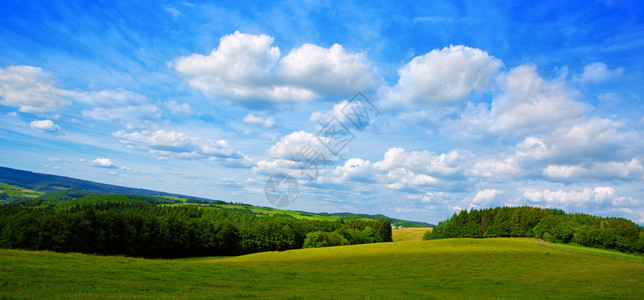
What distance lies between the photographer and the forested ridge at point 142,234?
56.9 m

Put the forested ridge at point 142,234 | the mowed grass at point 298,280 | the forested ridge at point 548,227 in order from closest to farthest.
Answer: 1. the mowed grass at point 298,280
2. the forested ridge at point 142,234
3. the forested ridge at point 548,227

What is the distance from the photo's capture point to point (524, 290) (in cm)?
2470

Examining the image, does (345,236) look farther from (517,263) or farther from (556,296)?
(556,296)

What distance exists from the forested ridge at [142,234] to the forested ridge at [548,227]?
136 feet

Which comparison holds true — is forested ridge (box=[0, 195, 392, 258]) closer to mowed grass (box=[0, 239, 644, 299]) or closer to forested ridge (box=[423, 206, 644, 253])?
mowed grass (box=[0, 239, 644, 299])

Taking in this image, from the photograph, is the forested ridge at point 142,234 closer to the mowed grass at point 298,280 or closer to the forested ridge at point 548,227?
the mowed grass at point 298,280

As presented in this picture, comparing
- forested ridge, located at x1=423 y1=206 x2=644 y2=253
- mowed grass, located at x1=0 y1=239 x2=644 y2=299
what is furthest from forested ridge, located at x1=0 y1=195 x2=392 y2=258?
forested ridge, located at x1=423 y1=206 x2=644 y2=253

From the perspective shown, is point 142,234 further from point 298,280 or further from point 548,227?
point 548,227

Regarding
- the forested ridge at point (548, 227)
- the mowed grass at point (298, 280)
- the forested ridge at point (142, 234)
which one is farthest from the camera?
the forested ridge at point (548, 227)

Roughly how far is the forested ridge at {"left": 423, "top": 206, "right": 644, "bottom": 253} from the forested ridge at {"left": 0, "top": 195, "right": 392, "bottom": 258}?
41459 mm

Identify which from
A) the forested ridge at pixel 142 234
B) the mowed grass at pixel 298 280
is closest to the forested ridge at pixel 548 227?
the mowed grass at pixel 298 280

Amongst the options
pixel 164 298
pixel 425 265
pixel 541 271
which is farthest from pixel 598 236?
pixel 164 298

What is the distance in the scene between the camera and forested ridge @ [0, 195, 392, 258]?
187 ft

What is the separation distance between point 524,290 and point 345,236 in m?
86.2
